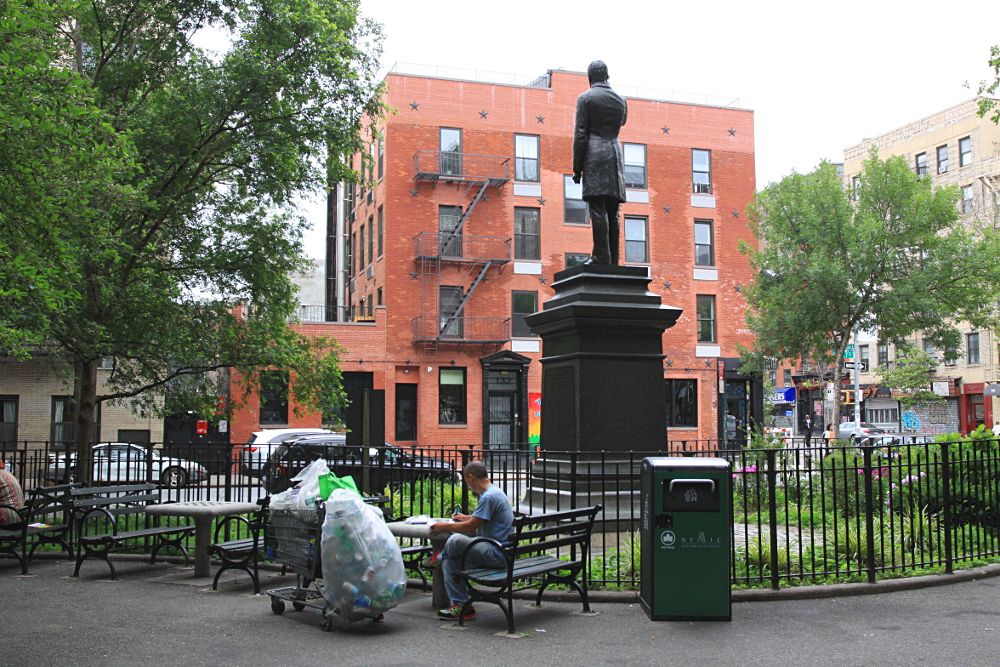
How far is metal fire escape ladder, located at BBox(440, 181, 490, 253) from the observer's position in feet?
123

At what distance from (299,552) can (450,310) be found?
96.6 feet

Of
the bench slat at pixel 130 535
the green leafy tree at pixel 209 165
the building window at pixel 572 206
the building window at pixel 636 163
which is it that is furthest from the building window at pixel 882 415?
the bench slat at pixel 130 535

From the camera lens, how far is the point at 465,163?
3800 centimetres

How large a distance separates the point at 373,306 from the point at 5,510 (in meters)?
27.7

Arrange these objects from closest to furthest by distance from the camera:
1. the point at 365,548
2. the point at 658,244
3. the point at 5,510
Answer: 1. the point at 365,548
2. the point at 5,510
3. the point at 658,244

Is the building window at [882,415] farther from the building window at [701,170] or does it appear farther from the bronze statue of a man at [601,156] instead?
the bronze statue of a man at [601,156]

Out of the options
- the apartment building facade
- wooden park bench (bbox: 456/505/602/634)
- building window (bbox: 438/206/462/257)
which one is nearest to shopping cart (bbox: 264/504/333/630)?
wooden park bench (bbox: 456/505/602/634)

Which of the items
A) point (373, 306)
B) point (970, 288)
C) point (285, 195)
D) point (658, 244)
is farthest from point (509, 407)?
point (285, 195)

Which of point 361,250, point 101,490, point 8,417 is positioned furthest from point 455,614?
point 361,250

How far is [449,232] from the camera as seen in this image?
37.7 metres

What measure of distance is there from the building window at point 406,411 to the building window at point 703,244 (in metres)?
14.6

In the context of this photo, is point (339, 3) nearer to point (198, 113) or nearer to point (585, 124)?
point (198, 113)

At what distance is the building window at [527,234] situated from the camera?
127 feet

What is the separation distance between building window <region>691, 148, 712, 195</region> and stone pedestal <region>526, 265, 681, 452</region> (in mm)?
31407
